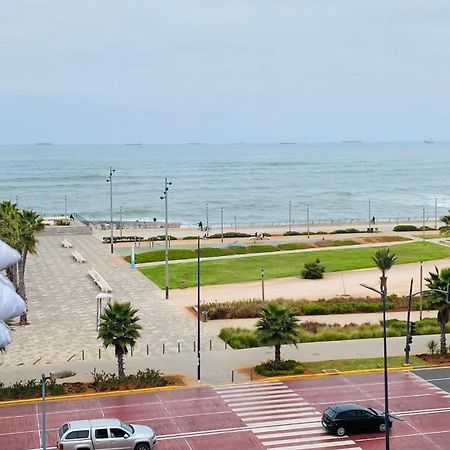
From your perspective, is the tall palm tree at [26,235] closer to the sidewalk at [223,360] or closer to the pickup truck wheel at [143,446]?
the sidewalk at [223,360]

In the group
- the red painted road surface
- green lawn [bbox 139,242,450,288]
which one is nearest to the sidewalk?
the red painted road surface

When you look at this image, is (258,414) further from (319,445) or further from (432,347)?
(432,347)

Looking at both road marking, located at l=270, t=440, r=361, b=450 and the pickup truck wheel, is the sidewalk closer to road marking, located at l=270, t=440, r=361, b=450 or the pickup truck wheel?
road marking, located at l=270, t=440, r=361, b=450

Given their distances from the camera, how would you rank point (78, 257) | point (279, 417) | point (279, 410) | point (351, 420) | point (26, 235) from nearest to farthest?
point (351, 420) < point (279, 417) < point (279, 410) < point (26, 235) < point (78, 257)

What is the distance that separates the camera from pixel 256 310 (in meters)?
52.9

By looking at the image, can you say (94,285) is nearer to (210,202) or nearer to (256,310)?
(256,310)

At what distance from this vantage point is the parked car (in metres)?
28.3

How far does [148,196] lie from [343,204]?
4898 centimetres

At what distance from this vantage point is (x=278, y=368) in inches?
1545

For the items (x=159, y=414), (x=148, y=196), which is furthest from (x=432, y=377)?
(x=148, y=196)

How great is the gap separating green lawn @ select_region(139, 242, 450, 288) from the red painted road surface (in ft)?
88.6

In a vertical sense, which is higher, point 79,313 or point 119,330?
point 119,330

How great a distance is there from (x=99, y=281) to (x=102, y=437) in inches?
1343

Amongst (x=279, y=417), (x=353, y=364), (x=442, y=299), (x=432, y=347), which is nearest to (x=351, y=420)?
(x=279, y=417)
